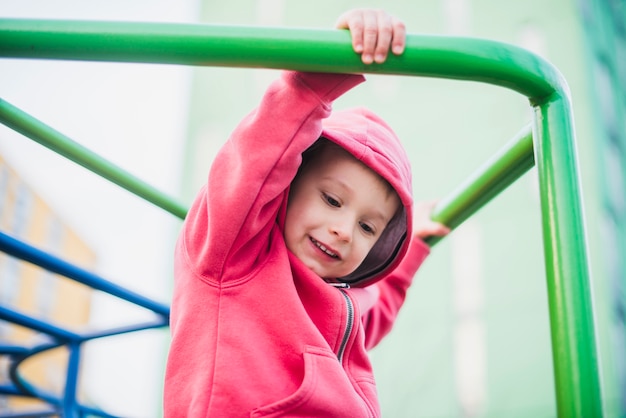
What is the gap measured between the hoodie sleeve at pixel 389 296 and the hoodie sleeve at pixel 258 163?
322 millimetres

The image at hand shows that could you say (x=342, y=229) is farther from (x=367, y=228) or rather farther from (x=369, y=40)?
(x=369, y=40)

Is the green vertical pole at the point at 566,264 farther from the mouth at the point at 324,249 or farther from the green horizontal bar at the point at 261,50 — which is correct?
the mouth at the point at 324,249

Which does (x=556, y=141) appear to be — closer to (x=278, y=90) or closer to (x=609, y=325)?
(x=278, y=90)

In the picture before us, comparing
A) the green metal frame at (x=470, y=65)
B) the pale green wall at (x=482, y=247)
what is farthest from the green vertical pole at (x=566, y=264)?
the pale green wall at (x=482, y=247)

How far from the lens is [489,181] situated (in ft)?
2.27

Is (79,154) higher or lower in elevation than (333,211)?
higher

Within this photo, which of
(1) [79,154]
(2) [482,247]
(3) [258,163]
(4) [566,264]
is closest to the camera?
(4) [566,264]

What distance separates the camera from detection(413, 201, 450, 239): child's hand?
85 cm

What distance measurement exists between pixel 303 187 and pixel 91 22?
11.5 inches

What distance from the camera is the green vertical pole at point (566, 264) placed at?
1.27 feet

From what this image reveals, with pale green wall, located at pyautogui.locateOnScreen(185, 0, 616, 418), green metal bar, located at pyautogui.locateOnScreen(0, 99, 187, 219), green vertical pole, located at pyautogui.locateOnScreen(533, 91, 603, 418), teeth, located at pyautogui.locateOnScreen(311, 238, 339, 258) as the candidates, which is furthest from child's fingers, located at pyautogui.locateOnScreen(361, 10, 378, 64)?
pale green wall, located at pyautogui.locateOnScreen(185, 0, 616, 418)

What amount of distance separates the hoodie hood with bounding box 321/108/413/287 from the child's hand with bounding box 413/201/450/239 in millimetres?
77

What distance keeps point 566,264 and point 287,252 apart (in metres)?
0.29

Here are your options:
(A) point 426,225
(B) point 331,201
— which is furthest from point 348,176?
(A) point 426,225
